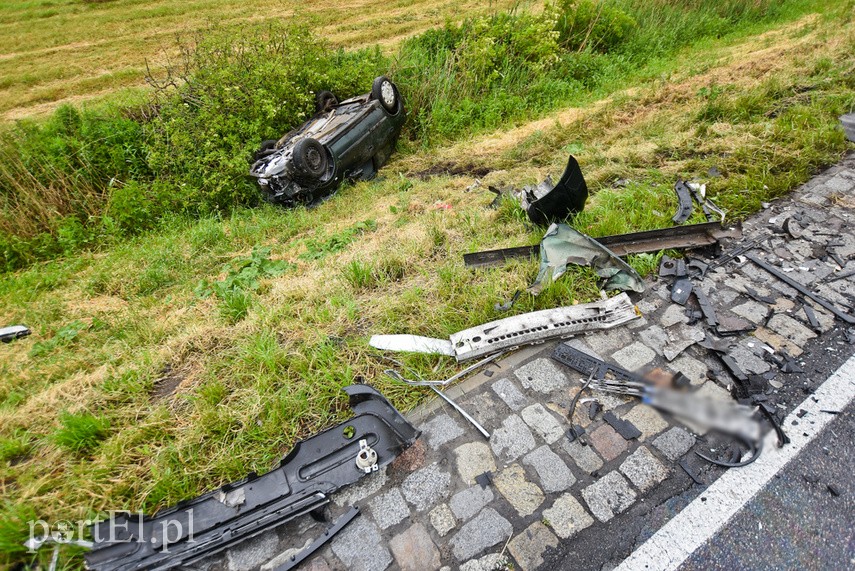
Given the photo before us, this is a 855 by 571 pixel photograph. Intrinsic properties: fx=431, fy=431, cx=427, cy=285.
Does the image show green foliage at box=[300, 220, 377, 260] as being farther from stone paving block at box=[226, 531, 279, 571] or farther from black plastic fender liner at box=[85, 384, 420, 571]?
stone paving block at box=[226, 531, 279, 571]

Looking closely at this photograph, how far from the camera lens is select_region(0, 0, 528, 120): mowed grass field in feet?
33.9

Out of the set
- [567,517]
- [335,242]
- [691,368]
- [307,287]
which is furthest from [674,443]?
[335,242]

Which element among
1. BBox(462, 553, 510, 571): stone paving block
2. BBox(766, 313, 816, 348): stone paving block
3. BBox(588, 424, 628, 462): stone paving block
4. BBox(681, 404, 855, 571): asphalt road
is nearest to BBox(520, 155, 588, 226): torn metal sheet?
BBox(766, 313, 816, 348): stone paving block

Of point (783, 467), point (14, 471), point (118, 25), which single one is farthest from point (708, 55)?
point (118, 25)

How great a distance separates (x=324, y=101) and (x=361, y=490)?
668 centimetres

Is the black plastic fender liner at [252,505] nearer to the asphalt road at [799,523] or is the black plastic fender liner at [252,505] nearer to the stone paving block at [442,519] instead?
the stone paving block at [442,519]

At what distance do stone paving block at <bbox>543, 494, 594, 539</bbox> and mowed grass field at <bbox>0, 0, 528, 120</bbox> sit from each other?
38.5 feet

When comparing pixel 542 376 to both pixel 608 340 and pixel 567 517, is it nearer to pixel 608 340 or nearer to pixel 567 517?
pixel 608 340

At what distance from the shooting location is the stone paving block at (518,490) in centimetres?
212

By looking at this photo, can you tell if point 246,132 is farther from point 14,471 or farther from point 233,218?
point 14,471

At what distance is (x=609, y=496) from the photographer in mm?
2111

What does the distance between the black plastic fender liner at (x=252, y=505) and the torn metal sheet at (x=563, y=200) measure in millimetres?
2245

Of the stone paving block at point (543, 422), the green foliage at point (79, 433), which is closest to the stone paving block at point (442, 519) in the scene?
the stone paving block at point (543, 422)

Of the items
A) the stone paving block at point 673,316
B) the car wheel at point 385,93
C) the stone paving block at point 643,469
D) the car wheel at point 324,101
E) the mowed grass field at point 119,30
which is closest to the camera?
the stone paving block at point 643,469
